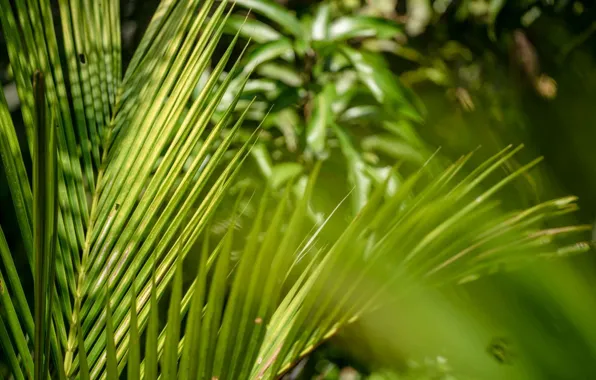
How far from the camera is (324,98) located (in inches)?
59.5

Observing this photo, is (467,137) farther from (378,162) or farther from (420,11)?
(420,11)

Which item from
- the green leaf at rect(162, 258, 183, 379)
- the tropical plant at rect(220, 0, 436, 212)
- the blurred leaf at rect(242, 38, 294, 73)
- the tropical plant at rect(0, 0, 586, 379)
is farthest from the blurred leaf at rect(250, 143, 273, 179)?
the green leaf at rect(162, 258, 183, 379)

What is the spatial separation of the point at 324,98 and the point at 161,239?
0.81 metres

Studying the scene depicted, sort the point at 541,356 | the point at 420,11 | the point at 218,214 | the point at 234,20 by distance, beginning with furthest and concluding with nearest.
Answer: the point at 420,11, the point at 234,20, the point at 218,214, the point at 541,356

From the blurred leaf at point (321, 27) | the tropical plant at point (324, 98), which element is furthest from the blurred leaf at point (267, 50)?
the blurred leaf at point (321, 27)

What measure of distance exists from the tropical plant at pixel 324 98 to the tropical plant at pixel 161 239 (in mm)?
461

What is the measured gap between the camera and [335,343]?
78.3 inches

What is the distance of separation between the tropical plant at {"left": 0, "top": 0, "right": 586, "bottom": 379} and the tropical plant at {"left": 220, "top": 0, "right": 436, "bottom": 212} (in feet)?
1.51

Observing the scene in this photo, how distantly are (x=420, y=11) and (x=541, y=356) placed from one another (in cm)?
218

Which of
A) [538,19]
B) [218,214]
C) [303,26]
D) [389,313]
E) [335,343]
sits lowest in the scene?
[335,343]

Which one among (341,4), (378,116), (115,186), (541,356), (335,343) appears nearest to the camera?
(541,356)

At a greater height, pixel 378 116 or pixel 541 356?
pixel 541 356

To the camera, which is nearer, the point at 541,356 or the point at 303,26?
the point at 541,356

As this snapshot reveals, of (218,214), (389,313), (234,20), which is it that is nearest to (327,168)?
(218,214)
